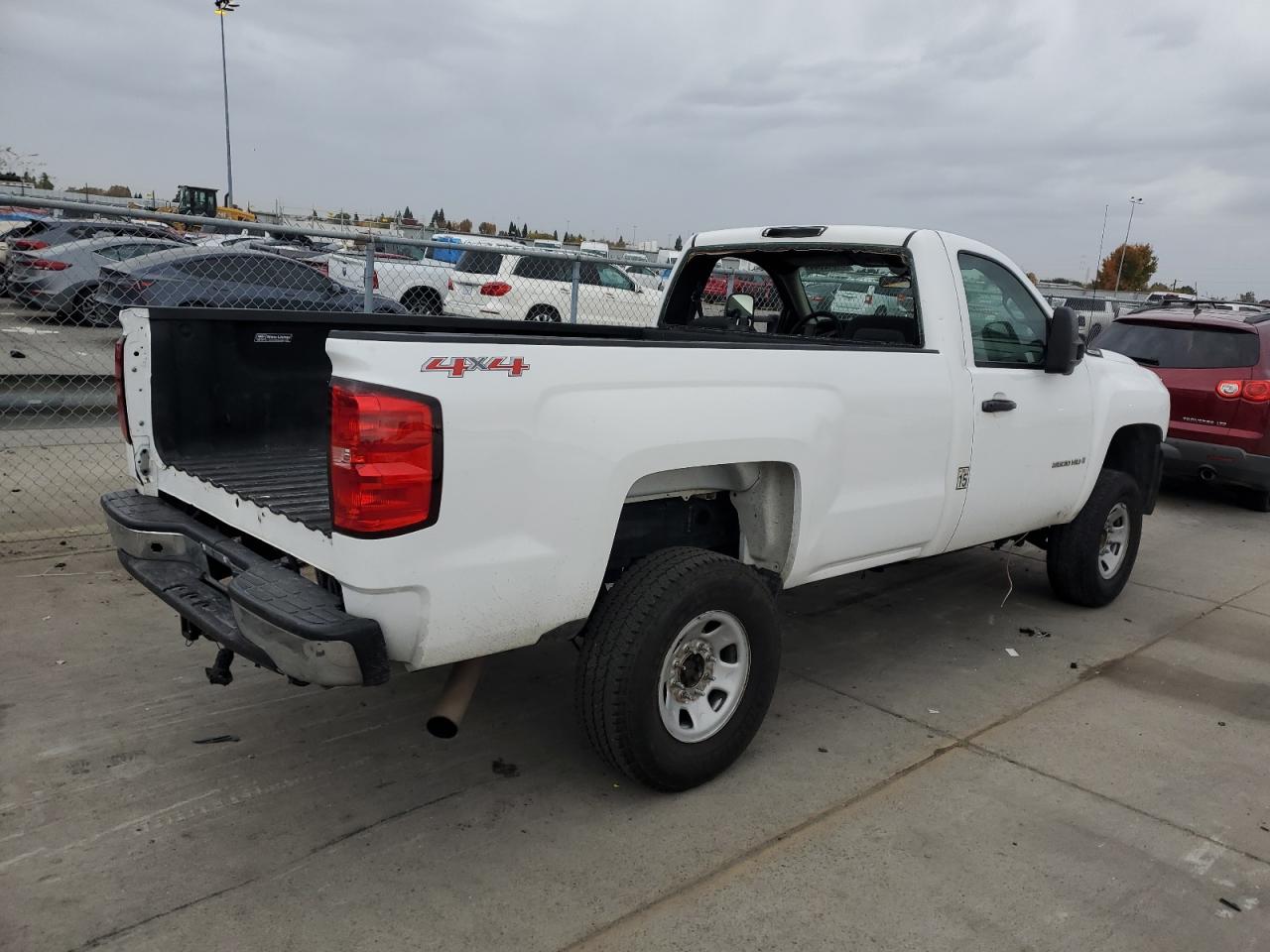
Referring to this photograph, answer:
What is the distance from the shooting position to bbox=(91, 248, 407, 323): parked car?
378 inches

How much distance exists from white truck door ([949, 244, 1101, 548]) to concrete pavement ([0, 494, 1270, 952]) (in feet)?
2.62

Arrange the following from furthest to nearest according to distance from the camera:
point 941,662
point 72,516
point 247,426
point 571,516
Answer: point 72,516
point 941,662
point 247,426
point 571,516

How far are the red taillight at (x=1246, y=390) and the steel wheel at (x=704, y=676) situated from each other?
697 cm

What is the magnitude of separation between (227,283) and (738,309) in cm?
735

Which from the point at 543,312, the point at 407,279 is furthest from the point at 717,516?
the point at 407,279

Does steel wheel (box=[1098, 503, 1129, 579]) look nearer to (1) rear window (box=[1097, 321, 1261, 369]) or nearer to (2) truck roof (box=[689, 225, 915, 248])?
(2) truck roof (box=[689, 225, 915, 248])

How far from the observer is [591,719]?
124 inches

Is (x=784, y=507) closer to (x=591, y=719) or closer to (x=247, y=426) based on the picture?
(x=591, y=719)

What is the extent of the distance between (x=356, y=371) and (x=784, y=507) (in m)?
1.78

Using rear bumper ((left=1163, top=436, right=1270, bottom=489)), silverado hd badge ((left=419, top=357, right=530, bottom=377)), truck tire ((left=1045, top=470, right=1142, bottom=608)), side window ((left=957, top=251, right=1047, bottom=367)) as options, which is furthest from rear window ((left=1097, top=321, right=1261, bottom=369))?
silverado hd badge ((left=419, top=357, right=530, bottom=377))


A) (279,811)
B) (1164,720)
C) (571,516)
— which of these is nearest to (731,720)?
(571,516)

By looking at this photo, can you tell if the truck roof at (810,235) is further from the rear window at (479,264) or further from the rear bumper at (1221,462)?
the rear window at (479,264)

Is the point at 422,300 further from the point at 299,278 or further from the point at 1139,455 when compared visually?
the point at 1139,455

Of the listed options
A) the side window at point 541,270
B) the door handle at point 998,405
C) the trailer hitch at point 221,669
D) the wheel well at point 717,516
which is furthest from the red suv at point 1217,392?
the trailer hitch at point 221,669
